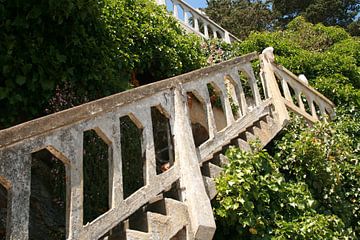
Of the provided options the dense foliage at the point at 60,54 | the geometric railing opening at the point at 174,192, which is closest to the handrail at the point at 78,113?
the geometric railing opening at the point at 174,192

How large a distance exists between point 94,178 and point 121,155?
3.79 feet

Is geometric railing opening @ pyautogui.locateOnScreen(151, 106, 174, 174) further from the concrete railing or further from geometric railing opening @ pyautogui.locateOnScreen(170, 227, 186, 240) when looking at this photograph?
the concrete railing

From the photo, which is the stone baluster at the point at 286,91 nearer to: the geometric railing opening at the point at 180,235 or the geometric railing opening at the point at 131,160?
the geometric railing opening at the point at 131,160

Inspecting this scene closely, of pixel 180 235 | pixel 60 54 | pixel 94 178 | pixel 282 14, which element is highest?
pixel 282 14

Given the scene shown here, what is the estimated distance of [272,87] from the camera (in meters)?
7.52

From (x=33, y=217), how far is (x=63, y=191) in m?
0.62

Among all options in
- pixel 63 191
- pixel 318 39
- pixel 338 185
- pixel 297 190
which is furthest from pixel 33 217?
pixel 318 39

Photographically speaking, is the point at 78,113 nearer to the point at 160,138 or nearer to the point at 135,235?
the point at 135,235

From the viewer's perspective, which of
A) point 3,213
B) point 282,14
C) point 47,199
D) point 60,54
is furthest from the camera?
point 282,14

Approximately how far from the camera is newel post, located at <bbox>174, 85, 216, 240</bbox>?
14.5ft

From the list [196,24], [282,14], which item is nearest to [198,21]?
[196,24]

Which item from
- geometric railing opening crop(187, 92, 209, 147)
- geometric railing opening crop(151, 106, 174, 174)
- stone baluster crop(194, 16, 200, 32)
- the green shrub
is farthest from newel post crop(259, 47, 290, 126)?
stone baluster crop(194, 16, 200, 32)

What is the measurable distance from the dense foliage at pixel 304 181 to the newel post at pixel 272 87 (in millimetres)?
215

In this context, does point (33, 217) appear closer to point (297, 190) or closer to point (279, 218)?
point (279, 218)
